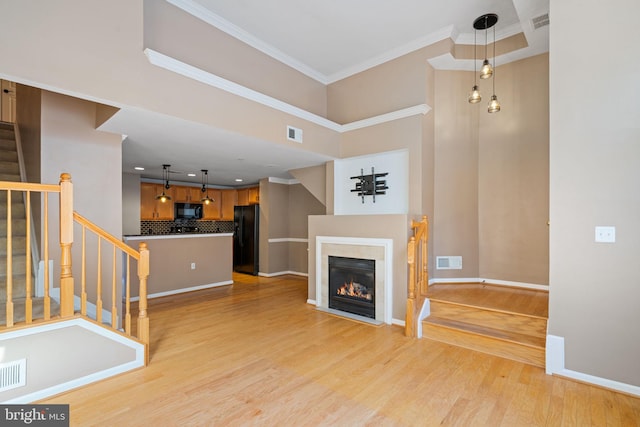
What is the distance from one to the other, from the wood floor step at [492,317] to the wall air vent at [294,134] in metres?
2.76

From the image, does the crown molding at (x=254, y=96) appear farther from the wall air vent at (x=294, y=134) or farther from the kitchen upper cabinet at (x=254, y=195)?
the kitchen upper cabinet at (x=254, y=195)

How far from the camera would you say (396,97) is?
14.9 ft

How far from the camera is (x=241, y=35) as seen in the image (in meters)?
4.15

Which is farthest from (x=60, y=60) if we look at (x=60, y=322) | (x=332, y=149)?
(x=332, y=149)

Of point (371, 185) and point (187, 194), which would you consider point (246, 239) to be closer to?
point (187, 194)

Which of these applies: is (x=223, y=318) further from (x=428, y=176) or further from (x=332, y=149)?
(x=428, y=176)

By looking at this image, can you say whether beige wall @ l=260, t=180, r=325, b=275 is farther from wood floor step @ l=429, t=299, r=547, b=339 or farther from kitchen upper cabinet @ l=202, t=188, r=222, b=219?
wood floor step @ l=429, t=299, r=547, b=339

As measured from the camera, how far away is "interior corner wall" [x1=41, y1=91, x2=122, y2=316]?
317 cm

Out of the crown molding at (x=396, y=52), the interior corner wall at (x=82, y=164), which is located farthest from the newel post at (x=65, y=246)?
the crown molding at (x=396, y=52)

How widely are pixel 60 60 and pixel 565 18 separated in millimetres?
4241

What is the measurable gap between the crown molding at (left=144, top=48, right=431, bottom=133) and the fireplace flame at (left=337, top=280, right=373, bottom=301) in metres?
2.43

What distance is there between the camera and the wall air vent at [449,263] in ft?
15.3

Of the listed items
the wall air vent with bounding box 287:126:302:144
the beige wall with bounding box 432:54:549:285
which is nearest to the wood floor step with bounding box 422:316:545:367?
the beige wall with bounding box 432:54:549:285

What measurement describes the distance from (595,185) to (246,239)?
22.3 ft
